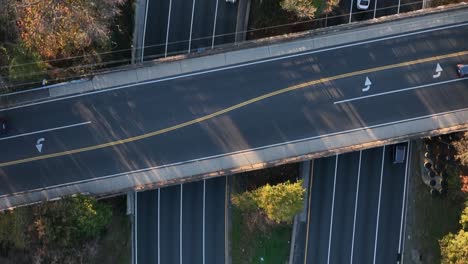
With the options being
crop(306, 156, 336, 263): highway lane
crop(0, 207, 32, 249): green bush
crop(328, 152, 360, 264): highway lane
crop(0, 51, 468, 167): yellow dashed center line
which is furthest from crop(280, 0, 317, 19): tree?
crop(0, 207, 32, 249): green bush

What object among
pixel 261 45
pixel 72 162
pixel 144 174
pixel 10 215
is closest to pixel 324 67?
pixel 261 45

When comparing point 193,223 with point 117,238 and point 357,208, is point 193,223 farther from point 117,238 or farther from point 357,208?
point 357,208

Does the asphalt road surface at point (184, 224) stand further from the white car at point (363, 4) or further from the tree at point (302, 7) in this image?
the white car at point (363, 4)

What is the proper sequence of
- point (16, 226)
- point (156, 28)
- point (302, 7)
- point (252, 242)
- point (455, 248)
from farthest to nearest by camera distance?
point (252, 242)
point (156, 28)
point (455, 248)
point (302, 7)
point (16, 226)

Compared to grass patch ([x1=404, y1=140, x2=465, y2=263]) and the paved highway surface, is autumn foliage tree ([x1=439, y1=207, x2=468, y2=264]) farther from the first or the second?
the paved highway surface

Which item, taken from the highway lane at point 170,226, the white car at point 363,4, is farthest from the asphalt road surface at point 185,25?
the highway lane at point 170,226

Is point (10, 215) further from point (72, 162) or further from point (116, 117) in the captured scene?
point (116, 117)

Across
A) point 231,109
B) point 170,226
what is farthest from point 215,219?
point 231,109
